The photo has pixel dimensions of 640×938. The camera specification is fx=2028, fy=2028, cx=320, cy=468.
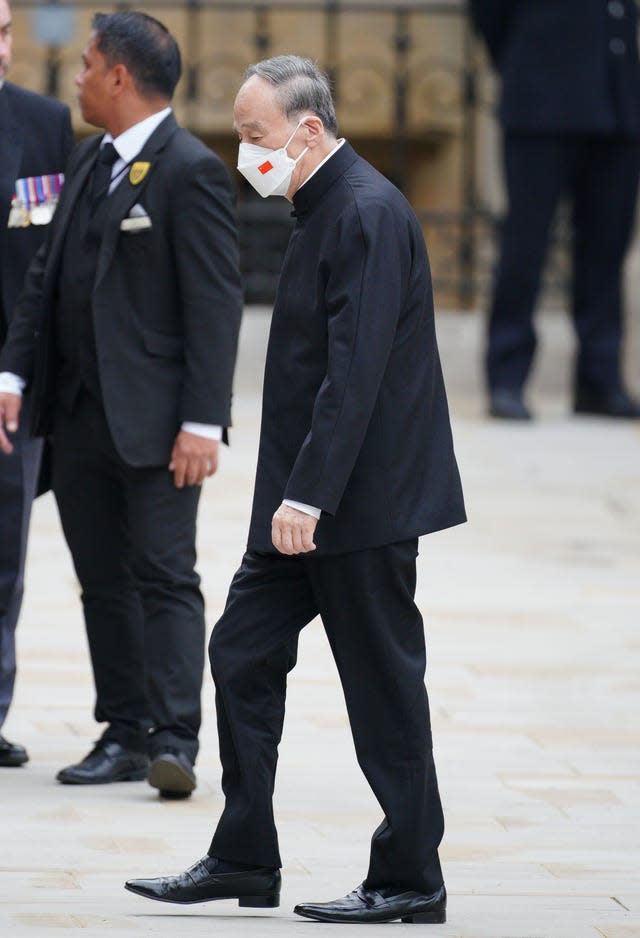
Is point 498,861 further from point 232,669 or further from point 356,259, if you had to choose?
point 356,259

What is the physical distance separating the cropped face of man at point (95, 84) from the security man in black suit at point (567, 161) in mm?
4698

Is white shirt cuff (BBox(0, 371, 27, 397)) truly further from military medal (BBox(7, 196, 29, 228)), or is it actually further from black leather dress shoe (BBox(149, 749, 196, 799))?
black leather dress shoe (BBox(149, 749, 196, 799))

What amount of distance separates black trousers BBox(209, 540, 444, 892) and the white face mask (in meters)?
0.69

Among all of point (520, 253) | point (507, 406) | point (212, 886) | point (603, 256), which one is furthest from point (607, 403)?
point (212, 886)

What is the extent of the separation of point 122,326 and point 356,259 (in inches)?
49.4

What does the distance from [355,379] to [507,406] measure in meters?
5.95

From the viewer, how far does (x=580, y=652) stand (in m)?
6.25

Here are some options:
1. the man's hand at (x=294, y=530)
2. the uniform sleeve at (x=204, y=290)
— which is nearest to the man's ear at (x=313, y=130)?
the man's hand at (x=294, y=530)

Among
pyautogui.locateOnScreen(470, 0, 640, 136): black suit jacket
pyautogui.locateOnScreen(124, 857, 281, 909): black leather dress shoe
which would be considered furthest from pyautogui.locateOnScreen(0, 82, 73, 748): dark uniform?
pyautogui.locateOnScreen(470, 0, 640, 136): black suit jacket

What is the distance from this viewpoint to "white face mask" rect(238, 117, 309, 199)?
370 cm

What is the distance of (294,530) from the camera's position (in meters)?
3.56

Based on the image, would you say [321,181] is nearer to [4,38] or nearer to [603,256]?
[4,38]

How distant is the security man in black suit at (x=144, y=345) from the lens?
4695mm

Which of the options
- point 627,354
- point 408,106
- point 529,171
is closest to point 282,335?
point 529,171
